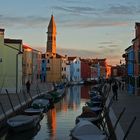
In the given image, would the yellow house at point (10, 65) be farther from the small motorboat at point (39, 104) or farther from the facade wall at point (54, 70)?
the facade wall at point (54, 70)

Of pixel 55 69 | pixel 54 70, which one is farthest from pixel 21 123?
pixel 55 69

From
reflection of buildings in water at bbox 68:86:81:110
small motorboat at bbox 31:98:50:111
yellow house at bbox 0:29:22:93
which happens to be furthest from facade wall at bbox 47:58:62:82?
small motorboat at bbox 31:98:50:111

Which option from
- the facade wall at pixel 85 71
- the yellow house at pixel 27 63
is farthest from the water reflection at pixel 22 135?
the facade wall at pixel 85 71

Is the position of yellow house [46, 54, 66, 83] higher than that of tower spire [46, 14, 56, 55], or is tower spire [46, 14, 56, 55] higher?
tower spire [46, 14, 56, 55]

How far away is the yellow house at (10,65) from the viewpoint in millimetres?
58312

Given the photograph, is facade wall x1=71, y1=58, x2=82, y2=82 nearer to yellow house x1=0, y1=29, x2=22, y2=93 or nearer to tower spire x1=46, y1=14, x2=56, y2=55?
tower spire x1=46, y1=14, x2=56, y2=55

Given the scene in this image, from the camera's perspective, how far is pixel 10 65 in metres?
61.2

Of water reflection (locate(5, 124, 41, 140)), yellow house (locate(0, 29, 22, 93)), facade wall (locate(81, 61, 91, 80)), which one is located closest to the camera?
water reflection (locate(5, 124, 41, 140))

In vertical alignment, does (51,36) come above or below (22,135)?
above

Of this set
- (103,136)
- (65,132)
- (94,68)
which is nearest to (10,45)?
(65,132)

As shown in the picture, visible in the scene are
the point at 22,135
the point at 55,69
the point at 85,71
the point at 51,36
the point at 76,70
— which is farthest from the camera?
the point at 85,71

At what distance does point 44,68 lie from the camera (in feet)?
422

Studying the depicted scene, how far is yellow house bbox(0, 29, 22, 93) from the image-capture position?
5831cm

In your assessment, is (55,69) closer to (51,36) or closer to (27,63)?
(51,36)
